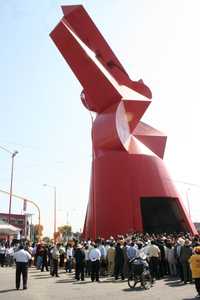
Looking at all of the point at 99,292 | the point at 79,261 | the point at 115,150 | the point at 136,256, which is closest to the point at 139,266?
the point at 99,292

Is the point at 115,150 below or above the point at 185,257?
above

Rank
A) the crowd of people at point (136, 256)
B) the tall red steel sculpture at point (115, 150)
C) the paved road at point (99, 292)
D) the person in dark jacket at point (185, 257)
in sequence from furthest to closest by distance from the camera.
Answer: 1. the tall red steel sculpture at point (115, 150)
2. the crowd of people at point (136, 256)
3. the person in dark jacket at point (185, 257)
4. the paved road at point (99, 292)

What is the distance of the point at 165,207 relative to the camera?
1212 inches

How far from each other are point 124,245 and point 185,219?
13952 millimetres

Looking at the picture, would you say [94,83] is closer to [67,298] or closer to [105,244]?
[105,244]

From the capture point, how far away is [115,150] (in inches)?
1149

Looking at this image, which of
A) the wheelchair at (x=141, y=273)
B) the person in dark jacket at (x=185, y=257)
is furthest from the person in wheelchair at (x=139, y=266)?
the person in dark jacket at (x=185, y=257)

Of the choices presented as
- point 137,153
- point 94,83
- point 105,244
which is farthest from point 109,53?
point 105,244

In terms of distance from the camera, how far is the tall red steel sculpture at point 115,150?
27312 millimetres

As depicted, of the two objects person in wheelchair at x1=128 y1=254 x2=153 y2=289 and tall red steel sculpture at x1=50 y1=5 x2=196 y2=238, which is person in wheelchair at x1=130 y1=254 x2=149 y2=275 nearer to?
person in wheelchair at x1=128 y1=254 x2=153 y2=289

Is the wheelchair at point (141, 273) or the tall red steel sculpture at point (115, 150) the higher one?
the tall red steel sculpture at point (115, 150)

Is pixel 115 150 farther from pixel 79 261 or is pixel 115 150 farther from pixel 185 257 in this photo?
pixel 185 257

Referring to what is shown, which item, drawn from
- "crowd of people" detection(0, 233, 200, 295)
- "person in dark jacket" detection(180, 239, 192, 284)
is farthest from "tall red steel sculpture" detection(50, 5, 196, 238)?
"person in dark jacket" detection(180, 239, 192, 284)

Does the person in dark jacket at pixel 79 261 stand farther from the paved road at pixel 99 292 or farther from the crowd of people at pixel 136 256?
the paved road at pixel 99 292
